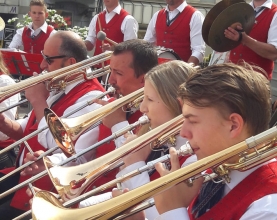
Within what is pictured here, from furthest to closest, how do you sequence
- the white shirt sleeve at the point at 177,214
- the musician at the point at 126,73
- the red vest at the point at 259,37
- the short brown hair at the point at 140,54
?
the red vest at the point at 259,37 → the short brown hair at the point at 140,54 → the musician at the point at 126,73 → the white shirt sleeve at the point at 177,214

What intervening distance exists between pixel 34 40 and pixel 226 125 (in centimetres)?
455

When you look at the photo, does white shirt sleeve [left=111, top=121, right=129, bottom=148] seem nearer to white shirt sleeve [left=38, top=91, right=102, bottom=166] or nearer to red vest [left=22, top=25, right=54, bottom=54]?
white shirt sleeve [left=38, top=91, right=102, bottom=166]

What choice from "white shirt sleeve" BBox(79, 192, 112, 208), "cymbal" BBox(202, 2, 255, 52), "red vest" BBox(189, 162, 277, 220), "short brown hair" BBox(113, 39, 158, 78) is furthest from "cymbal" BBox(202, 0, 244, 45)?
"red vest" BBox(189, 162, 277, 220)

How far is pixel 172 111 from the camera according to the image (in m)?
1.78

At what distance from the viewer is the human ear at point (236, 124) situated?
123cm

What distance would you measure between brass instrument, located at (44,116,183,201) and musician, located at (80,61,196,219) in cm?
8

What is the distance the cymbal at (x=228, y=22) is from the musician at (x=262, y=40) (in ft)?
0.38

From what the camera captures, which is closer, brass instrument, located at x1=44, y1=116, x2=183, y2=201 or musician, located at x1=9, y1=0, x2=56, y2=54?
brass instrument, located at x1=44, y1=116, x2=183, y2=201

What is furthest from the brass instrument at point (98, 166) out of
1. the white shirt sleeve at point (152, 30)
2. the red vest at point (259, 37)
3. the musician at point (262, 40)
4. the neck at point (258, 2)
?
the white shirt sleeve at point (152, 30)

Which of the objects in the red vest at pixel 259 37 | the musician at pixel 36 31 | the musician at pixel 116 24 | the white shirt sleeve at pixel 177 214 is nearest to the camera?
the white shirt sleeve at pixel 177 214

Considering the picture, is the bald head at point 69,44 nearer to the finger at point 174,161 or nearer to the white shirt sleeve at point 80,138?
the white shirt sleeve at point 80,138

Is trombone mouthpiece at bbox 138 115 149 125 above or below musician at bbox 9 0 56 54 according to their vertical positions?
below

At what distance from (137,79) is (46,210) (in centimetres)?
121

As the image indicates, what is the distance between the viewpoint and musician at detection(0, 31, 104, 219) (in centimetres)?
230
